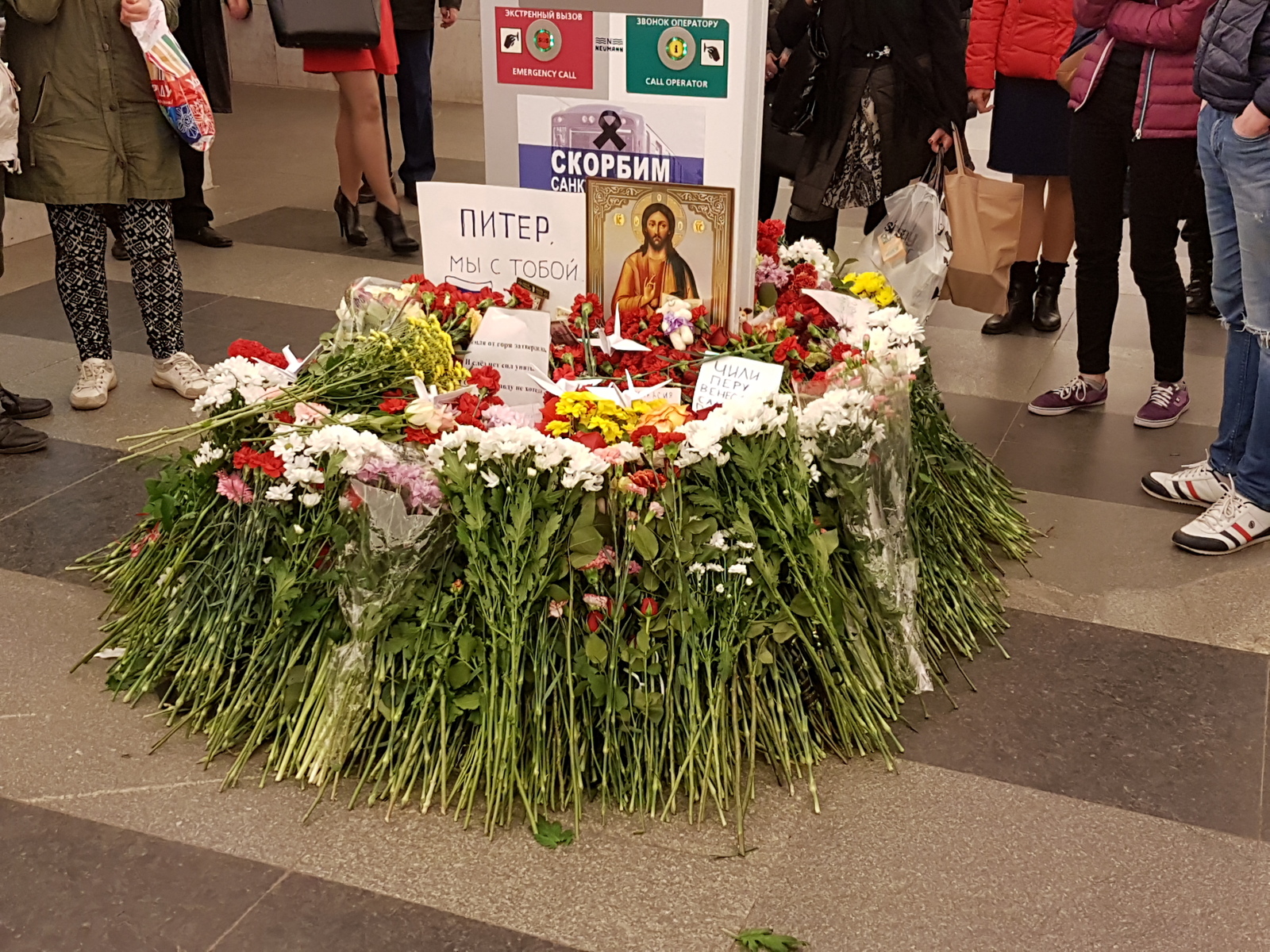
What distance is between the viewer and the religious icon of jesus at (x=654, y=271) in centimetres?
274

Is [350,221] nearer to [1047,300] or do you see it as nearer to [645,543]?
[1047,300]

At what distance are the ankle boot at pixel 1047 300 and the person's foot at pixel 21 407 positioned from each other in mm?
3375

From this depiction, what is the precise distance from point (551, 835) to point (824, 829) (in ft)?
1.50

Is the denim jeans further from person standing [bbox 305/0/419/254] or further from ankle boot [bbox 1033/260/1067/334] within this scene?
person standing [bbox 305/0/419/254]

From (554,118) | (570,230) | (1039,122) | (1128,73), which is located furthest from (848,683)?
(1039,122)

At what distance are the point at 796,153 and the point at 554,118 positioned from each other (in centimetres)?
159

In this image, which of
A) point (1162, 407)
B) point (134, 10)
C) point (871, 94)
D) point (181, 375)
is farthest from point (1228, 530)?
point (134, 10)

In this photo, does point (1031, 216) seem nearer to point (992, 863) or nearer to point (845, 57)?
point (845, 57)

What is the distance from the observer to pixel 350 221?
5812 mm

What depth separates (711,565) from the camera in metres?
2.26

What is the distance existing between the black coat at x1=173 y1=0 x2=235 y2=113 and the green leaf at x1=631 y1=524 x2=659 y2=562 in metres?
3.29

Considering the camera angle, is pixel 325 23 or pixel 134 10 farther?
pixel 325 23

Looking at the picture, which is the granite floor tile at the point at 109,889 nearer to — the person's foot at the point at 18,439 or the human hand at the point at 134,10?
the person's foot at the point at 18,439

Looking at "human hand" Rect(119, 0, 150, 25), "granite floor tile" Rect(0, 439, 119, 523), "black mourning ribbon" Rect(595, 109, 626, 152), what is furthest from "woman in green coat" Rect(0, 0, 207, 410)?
"black mourning ribbon" Rect(595, 109, 626, 152)
